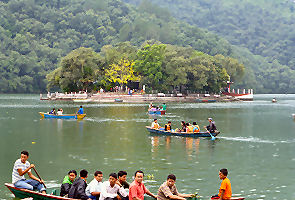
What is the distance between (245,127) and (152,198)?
1427 inches

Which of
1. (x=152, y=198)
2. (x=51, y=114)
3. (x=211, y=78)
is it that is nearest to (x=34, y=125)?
(x=51, y=114)

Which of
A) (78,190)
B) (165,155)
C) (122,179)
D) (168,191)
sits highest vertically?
(122,179)

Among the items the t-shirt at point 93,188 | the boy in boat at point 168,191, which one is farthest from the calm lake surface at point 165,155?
the t-shirt at point 93,188

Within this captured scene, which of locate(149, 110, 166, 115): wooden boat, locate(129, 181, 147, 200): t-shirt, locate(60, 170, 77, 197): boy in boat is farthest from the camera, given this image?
locate(149, 110, 166, 115): wooden boat

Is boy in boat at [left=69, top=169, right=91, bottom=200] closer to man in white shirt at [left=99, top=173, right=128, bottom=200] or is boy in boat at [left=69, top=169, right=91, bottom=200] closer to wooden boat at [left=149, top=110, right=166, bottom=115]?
man in white shirt at [left=99, top=173, right=128, bottom=200]

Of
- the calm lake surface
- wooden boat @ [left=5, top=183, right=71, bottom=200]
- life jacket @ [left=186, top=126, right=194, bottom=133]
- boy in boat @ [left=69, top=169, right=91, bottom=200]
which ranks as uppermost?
life jacket @ [left=186, top=126, right=194, bottom=133]

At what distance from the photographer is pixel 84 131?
45.8 m

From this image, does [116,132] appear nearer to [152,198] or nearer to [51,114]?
[51,114]

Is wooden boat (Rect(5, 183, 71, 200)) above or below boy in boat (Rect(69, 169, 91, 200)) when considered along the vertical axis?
below

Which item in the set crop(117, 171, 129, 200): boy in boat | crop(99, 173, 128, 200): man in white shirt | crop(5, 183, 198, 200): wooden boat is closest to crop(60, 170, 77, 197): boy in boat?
crop(5, 183, 198, 200): wooden boat

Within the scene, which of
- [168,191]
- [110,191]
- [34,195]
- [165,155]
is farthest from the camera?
[165,155]

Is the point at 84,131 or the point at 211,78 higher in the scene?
the point at 211,78

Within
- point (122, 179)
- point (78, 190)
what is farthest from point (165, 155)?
point (78, 190)

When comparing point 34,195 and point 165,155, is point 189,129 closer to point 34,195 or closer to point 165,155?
point 165,155
